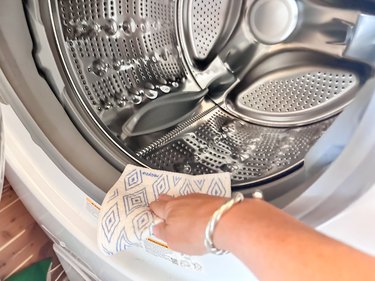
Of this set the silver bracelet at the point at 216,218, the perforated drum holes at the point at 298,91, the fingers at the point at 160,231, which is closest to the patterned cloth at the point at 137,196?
the fingers at the point at 160,231

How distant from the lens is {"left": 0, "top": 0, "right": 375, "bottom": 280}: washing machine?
0.87m

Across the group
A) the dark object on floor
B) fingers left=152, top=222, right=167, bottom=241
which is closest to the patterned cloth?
fingers left=152, top=222, right=167, bottom=241

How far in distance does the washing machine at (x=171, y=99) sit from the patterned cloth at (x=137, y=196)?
0.11 ft

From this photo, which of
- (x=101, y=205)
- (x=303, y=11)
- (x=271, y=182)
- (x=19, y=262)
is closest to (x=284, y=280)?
(x=271, y=182)

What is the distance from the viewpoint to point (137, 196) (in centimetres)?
84

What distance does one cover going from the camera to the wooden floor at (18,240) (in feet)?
4.29

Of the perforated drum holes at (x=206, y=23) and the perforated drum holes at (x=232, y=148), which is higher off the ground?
the perforated drum holes at (x=206, y=23)

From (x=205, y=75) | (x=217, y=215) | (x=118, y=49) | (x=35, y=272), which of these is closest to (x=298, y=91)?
(x=205, y=75)

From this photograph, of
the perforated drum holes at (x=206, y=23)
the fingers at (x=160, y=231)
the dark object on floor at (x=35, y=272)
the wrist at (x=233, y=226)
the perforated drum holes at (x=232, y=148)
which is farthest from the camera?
the dark object on floor at (x=35, y=272)

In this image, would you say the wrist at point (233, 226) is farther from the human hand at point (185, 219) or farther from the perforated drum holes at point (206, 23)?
the perforated drum holes at point (206, 23)

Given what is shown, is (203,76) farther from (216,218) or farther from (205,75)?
(216,218)

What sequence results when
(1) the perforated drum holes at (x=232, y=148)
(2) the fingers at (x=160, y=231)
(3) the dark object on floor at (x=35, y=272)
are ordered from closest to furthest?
(2) the fingers at (x=160, y=231)
(1) the perforated drum holes at (x=232, y=148)
(3) the dark object on floor at (x=35, y=272)

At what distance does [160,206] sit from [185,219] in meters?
0.08

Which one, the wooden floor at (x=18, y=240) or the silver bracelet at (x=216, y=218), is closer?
the silver bracelet at (x=216, y=218)
